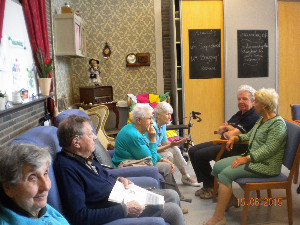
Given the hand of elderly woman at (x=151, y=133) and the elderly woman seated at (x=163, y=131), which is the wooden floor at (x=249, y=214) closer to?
the elderly woman seated at (x=163, y=131)

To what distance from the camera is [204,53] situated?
5824 mm

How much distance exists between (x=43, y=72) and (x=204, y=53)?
297 centimetres

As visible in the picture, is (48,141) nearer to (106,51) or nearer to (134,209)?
(134,209)

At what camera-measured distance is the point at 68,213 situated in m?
1.99

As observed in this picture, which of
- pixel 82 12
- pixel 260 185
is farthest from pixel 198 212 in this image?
pixel 82 12

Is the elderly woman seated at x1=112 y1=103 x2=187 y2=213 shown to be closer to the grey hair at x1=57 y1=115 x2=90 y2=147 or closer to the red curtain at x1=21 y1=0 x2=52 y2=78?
the grey hair at x1=57 y1=115 x2=90 y2=147

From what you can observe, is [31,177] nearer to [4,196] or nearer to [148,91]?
[4,196]

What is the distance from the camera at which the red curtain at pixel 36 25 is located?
3365 mm

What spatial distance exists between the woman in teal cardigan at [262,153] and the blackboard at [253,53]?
2750mm

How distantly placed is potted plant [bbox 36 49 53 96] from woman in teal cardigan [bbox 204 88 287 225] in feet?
6.10

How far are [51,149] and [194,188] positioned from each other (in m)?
2.39

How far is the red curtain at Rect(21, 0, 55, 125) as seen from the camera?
337cm
